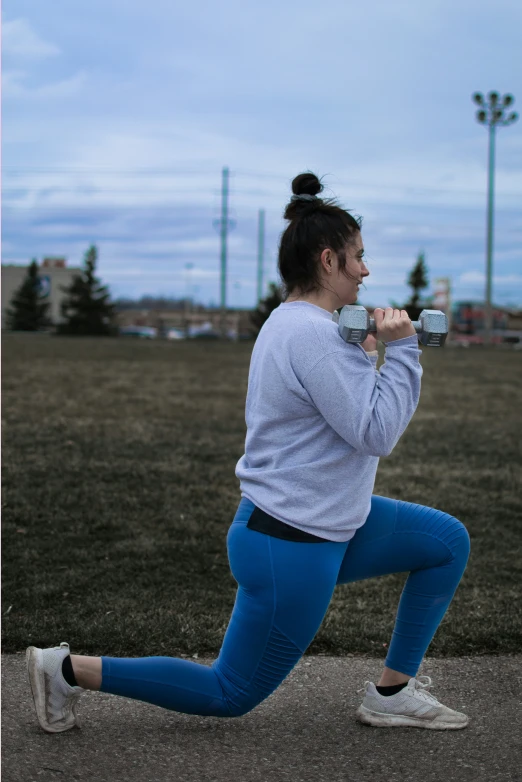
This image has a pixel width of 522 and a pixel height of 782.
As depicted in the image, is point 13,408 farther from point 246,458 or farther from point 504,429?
point 246,458

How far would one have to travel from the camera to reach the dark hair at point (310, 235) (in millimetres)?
2748

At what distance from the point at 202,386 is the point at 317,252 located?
15.2 m

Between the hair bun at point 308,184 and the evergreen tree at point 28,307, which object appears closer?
the hair bun at point 308,184

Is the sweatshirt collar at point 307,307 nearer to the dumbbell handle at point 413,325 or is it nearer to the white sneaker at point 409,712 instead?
the dumbbell handle at point 413,325

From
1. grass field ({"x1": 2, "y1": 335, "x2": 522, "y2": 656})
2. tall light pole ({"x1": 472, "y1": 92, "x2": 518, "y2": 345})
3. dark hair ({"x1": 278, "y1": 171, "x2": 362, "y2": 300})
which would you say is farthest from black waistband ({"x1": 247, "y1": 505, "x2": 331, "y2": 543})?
tall light pole ({"x1": 472, "y1": 92, "x2": 518, "y2": 345})

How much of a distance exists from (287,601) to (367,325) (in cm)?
84

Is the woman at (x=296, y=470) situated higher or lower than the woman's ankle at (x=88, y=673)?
higher

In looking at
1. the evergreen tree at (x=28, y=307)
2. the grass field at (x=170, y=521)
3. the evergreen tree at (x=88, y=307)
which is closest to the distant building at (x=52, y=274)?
the evergreen tree at (x=28, y=307)

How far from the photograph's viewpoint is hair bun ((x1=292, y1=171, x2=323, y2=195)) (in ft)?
9.31

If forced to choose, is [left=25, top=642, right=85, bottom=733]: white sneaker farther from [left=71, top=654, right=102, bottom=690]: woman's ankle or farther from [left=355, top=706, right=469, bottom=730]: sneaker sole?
[left=355, top=706, right=469, bottom=730]: sneaker sole

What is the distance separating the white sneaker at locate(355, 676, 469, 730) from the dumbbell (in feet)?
3.92

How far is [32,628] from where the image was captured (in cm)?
420

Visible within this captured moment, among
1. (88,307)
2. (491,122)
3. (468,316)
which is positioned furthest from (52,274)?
(491,122)

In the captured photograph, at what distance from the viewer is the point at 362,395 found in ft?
8.65
